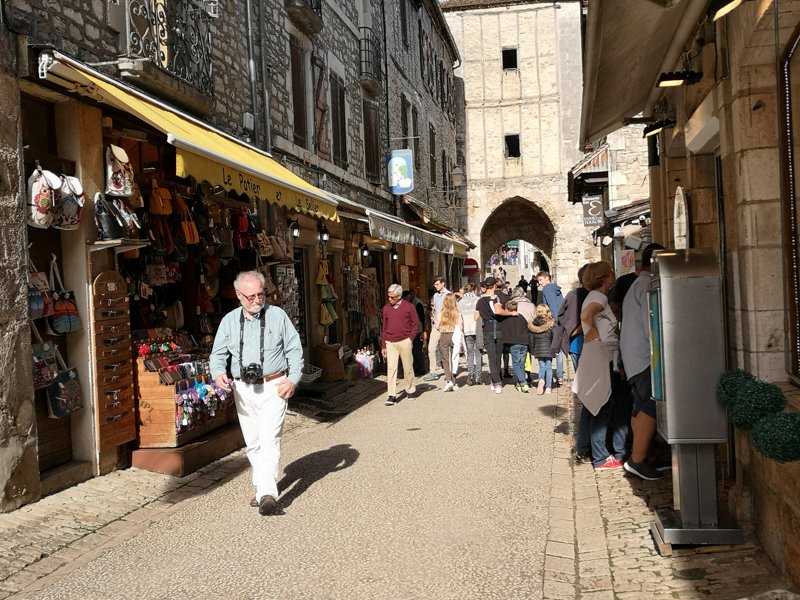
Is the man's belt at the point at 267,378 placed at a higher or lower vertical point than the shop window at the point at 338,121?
lower


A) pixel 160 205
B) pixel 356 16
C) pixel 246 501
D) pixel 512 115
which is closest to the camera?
pixel 246 501

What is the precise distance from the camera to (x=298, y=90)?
11.6m

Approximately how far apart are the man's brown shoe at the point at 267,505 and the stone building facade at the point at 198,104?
159 centimetres

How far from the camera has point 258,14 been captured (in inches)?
394

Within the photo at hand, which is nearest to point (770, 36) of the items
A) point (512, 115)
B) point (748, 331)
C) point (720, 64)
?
point (720, 64)

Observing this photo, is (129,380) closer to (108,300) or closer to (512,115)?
(108,300)

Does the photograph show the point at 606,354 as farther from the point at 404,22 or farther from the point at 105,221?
the point at 404,22

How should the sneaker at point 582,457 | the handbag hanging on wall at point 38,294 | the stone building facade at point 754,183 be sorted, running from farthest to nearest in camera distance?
the sneaker at point 582,457 → the handbag hanging on wall at point 38,294 → the stone building facade at point 754,183

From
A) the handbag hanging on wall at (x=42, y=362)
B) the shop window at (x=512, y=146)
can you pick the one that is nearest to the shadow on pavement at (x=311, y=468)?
the handbag hanging on wall at (x=42, y=362)

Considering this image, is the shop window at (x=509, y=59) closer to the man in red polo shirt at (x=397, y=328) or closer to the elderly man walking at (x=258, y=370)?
the man in red polo shirt at (x=397, y=328)

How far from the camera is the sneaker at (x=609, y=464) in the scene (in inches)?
241

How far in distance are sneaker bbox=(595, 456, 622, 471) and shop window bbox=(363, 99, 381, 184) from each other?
10.2 m

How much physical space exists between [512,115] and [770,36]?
88.2 feet

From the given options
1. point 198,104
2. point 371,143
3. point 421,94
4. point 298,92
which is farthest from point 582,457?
point 421,94
